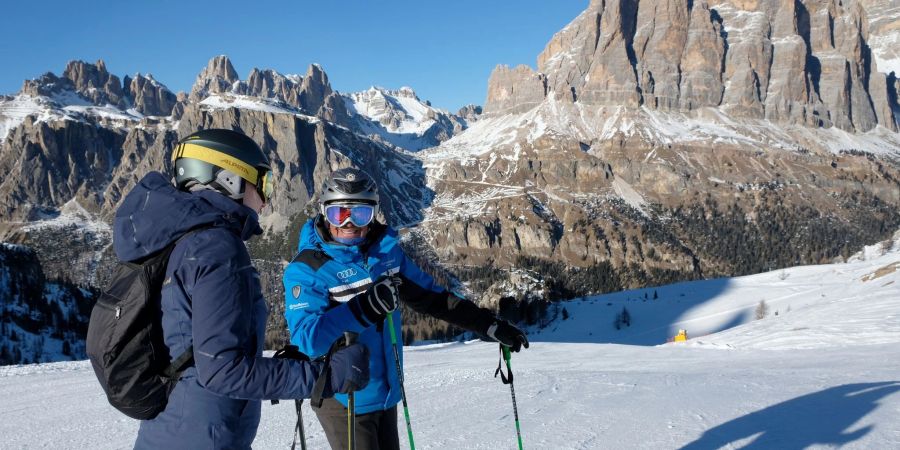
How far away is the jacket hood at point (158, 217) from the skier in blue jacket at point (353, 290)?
3.76ft

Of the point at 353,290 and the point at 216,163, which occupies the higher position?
the point at 216,163

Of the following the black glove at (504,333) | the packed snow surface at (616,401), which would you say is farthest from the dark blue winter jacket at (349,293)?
the packed snow surface at (616,401)

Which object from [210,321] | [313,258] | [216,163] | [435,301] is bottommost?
[435,301]

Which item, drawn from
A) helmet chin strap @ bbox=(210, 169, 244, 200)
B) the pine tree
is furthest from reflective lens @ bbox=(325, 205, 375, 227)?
the pine tree

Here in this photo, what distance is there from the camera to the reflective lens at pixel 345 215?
457 centimetres

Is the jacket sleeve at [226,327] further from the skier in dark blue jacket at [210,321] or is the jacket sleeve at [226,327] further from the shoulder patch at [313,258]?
the shoulder patch at [313,258]

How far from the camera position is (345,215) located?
4.59 metres

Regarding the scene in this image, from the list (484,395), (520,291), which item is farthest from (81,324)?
(484,395)

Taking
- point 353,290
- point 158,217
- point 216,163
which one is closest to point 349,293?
point 353,290

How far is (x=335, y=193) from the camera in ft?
15.3

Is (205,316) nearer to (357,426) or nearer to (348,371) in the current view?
(348,371)

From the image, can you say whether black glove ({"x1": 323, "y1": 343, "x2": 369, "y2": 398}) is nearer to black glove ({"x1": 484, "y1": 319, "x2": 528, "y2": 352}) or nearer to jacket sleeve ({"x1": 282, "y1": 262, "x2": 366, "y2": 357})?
jacket sleeve ({"x1": 282, "y1": 262, "x2": 366, "y2": 357})

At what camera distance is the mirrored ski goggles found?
4574mm

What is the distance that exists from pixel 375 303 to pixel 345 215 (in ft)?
3.35
